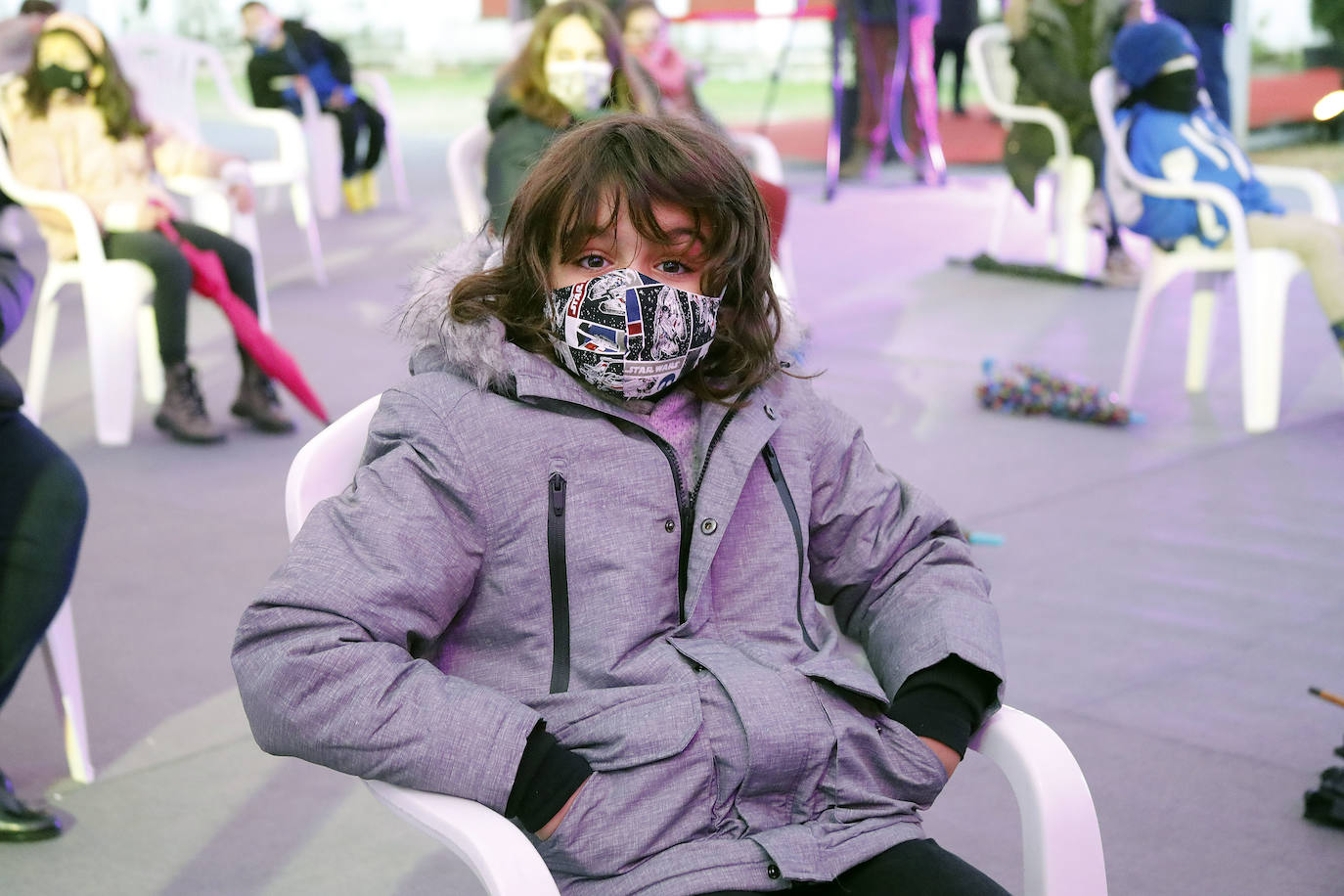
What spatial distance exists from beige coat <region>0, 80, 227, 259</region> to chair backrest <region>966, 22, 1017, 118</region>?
4225mm

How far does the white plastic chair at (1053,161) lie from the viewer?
24.2 feet

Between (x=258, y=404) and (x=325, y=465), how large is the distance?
11.0 feet

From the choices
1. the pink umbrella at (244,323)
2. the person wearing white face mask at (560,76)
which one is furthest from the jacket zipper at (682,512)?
the person wearing white face mask at (560,76)

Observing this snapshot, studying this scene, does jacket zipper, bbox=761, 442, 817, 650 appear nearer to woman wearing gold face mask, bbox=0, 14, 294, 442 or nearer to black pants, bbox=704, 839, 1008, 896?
black pants, bbox=704, 839, 1008, 896

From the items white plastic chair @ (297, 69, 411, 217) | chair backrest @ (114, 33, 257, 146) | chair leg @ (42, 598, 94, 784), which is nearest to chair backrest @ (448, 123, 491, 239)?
chair backrest @ (114, 33, 257, 146)

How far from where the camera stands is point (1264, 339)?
4.97 meters

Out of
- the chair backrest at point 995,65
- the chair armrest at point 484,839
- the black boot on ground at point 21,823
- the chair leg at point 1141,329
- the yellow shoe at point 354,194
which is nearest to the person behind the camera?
the chair armrest at point 484,839

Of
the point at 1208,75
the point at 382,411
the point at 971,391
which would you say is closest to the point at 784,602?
the point at 382,411

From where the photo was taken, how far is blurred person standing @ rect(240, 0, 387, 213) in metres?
9.82

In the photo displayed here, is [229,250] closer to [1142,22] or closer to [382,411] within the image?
[1142,22]

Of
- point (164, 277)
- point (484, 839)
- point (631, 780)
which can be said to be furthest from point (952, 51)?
point (484, 839)

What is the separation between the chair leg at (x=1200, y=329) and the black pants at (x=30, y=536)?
4.06 metres

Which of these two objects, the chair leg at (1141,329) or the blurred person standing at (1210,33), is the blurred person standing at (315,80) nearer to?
the blurred person standing at (1210,33)

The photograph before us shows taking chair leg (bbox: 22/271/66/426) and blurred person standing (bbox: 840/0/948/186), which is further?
blurred person standing (bbox: 840/0/948/186)
